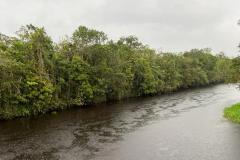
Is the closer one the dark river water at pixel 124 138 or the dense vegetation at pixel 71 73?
the dark river water at pixel 124 138

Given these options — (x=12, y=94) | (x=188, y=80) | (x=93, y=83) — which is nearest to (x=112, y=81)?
(x=93, y=83)

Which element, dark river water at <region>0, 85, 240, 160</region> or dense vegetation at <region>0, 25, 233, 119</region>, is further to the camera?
dense vegetation at <region>0, 25, 233, 119</region>

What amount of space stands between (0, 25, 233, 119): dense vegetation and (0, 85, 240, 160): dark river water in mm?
5840

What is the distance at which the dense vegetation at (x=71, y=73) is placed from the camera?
5075cm

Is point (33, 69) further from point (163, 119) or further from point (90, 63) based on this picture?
point (163, 119)

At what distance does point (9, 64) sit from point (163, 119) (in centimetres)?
2701

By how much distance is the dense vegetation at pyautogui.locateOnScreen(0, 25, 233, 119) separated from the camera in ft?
167

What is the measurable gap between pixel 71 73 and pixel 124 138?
3454 cm

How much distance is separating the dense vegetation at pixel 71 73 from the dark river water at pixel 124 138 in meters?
5.84

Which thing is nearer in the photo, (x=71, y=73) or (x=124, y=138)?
(x=124, y=138)

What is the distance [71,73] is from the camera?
64812 mm

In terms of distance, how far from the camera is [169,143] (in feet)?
98.3

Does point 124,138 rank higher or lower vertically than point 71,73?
lower

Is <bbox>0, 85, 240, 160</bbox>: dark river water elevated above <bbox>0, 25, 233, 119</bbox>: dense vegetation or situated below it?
below
